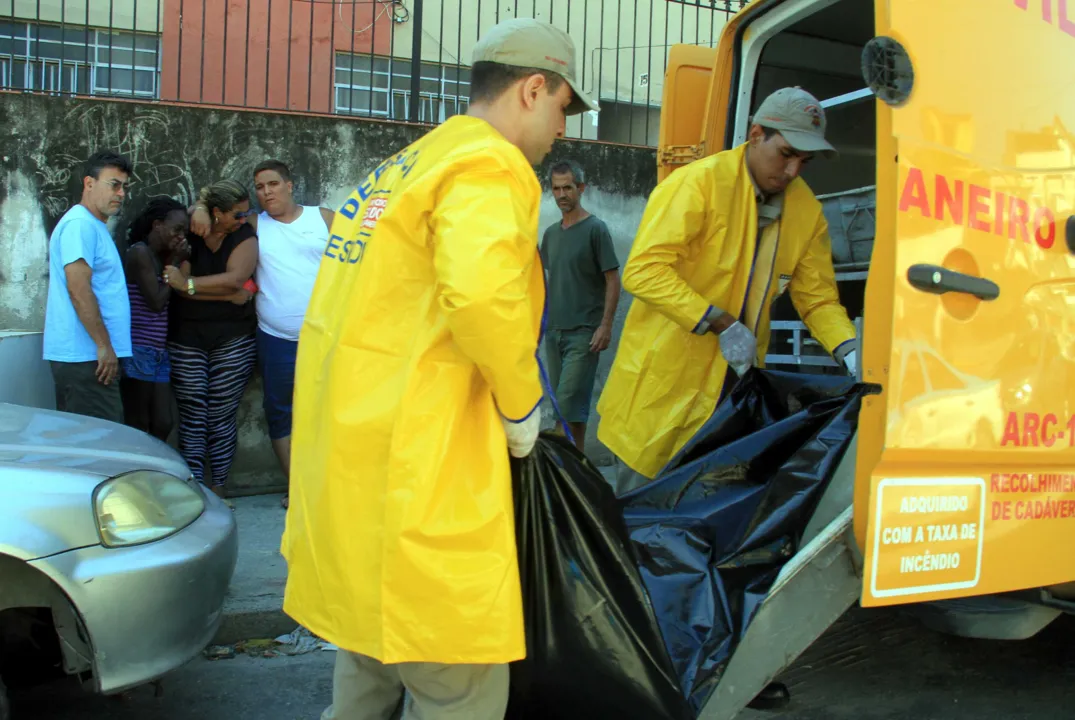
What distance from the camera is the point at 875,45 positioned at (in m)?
2.17

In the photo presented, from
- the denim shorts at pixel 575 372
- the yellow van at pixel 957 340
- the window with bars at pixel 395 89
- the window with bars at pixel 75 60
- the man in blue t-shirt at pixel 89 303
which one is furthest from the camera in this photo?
the window with bars at pixel 395 89

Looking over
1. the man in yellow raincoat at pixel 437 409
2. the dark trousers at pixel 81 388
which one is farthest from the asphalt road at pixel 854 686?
the dark trousers at pixel 81 388

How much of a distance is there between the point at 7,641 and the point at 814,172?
12.3 feet

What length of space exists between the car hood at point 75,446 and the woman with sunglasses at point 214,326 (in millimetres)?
2061

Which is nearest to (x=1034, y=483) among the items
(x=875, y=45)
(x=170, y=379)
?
(x=875, y=45)

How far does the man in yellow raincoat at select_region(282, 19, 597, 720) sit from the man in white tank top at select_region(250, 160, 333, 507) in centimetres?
341

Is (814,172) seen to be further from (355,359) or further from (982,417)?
(355,359)

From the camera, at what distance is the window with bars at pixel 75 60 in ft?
19.4

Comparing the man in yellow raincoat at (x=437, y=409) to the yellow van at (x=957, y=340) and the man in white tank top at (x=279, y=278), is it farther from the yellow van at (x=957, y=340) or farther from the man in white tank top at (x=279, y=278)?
the man in white tank top at (x=279, y=278)

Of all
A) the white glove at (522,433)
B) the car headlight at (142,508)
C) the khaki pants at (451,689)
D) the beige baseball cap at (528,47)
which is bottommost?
the khaki pants at (451,689)

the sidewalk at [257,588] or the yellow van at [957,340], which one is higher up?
the yellow van at [957,340]

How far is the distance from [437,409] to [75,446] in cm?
151

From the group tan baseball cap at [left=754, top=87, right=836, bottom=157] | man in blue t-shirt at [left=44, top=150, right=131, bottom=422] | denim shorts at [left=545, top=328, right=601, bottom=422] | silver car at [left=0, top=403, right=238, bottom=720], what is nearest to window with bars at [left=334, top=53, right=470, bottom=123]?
denim shorts at [left=545, top=328, right=601, bottom=422]

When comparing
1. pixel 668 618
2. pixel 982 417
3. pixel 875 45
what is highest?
pixel 875 45
